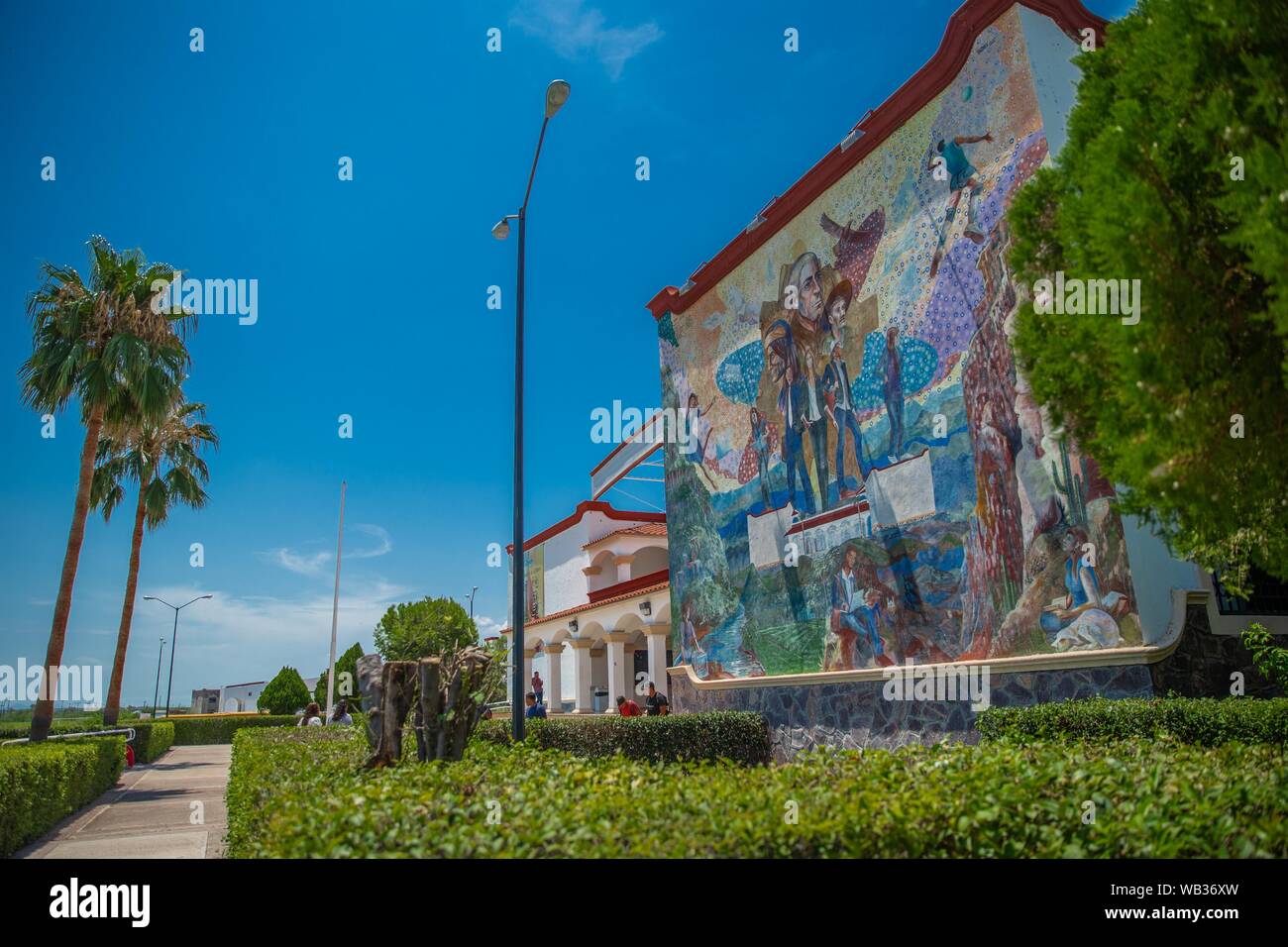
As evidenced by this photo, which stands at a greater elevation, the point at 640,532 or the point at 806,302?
the point at 806,302

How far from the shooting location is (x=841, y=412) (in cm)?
1520

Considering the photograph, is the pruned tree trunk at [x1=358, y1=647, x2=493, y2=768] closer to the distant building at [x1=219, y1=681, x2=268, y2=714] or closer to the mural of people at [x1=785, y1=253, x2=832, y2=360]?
the mural of people at [x1=785, y1=253, x2=832, y2=360]

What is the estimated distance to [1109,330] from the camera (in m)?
4.36

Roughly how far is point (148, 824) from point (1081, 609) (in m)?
13.2

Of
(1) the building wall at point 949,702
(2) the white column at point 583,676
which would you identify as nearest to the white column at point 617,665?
(2) the white column at point 583,676

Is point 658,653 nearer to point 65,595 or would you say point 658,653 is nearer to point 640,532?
point 640,532

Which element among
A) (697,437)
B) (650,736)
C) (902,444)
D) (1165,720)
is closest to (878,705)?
(650,736)

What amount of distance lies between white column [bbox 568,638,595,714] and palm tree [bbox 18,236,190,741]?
17.3 metres

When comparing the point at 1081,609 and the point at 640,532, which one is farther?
the point at 640,532

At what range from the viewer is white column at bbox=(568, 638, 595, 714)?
30562 millimetres
